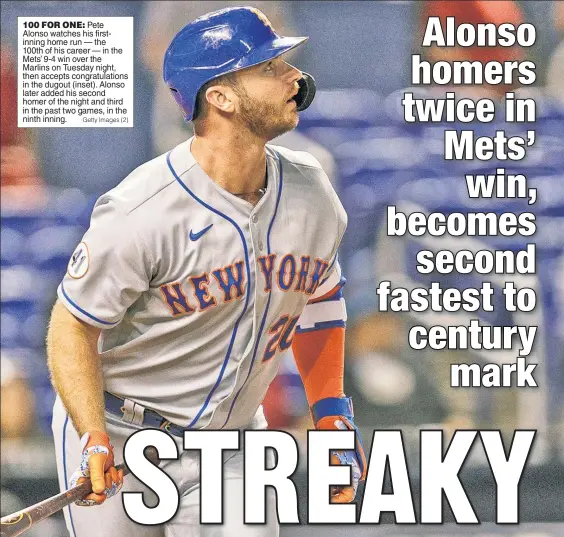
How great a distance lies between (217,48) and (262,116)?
12 centimetres

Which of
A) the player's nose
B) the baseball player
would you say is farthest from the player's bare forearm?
the player's nose

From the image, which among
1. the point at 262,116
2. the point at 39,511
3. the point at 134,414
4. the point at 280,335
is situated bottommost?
the point at 39,511

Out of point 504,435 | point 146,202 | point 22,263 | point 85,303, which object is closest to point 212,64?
point 146,202

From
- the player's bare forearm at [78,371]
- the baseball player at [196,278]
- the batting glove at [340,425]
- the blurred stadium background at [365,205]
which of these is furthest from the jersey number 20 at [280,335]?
the blurred stadium background at [365,205]

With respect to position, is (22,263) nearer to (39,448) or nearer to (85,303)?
(39,448)

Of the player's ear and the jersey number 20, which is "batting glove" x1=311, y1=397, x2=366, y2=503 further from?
the player's ear

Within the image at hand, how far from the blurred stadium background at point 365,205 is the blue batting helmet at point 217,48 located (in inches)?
25.8

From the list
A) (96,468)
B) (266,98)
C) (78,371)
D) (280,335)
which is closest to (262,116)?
(266,98)

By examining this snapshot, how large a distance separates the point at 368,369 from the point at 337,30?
75 centimetres

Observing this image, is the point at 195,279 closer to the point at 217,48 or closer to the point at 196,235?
the point at 196,235

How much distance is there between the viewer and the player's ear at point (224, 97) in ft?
5.06

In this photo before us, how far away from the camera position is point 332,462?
176cm

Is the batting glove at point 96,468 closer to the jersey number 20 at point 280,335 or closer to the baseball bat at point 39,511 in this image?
the baseball bat at point 39,511

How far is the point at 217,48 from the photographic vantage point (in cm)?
151
